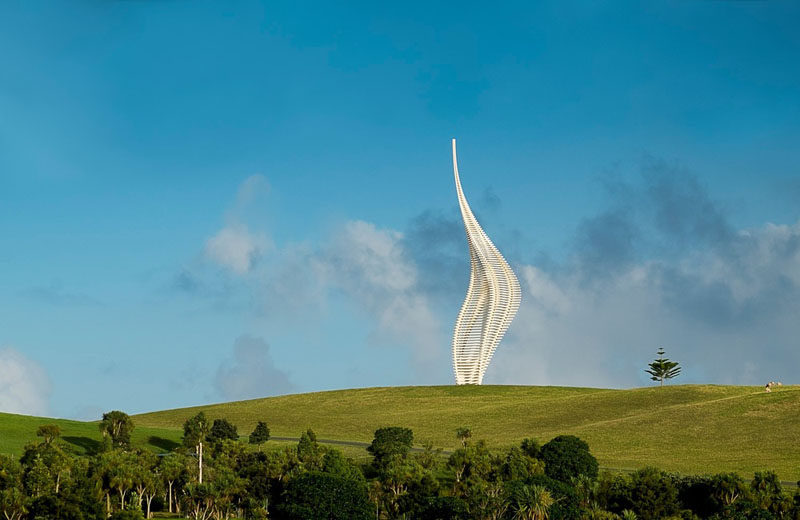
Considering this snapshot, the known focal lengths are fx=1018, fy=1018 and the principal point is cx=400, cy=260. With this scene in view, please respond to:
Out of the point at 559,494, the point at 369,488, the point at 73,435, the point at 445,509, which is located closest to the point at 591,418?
the point at 559,494

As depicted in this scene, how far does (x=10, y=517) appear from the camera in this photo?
3386 inches

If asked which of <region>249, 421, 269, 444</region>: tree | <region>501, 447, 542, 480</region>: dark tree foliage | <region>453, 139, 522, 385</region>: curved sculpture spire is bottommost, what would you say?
<region>501, 447, 542, 480</region>: dark tree foliage

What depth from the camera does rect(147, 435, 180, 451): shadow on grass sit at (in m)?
128

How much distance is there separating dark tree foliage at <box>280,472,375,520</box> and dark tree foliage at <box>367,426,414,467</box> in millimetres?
14397

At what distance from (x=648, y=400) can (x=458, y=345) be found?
113 ft

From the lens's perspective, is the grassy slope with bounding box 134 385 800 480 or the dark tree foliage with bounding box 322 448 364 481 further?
the grassy slope with bounding box 134 385 800 480

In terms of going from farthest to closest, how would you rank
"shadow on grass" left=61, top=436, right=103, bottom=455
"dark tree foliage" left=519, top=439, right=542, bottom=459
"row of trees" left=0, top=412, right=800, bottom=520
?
1. "shadow on grass" left=61, top=436, right=103, bottom=455
2. "dark tree foliage" left=519, top=439, right=542, bottom=459
3. "row of trees" left=0, top=412, right=800, bottom=520

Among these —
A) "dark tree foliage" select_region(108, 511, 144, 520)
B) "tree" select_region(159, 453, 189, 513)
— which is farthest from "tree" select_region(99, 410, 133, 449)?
"dark tree foliage" select_region(108, 511, 144, 520)

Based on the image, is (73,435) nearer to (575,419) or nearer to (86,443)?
(86,443)

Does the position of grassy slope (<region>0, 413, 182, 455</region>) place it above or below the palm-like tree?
above

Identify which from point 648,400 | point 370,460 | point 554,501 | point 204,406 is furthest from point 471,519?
point 204,406

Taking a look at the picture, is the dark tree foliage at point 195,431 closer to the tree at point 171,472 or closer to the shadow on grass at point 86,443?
the shadow on grass at point 86,443

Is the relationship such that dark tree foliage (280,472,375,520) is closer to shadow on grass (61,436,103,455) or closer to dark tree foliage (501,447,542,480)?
dark tree foliage (501,447,542,480)

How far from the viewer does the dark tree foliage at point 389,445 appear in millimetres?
105125
